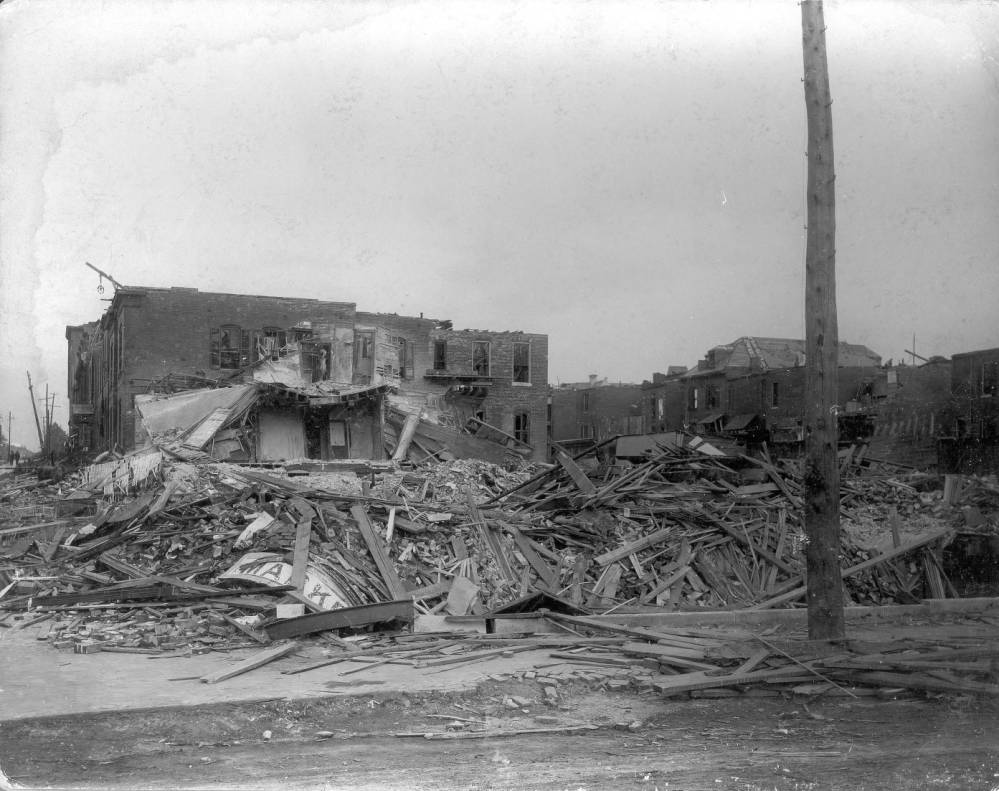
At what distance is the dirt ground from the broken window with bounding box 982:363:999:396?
2401 cm

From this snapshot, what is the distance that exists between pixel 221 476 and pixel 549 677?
41.6 ft

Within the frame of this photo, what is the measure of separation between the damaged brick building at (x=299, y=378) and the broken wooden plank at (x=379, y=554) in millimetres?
14921

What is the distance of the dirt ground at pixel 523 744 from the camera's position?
18.9 ft

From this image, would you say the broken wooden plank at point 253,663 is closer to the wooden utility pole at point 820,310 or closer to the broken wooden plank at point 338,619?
the broken wooden plank at point 338,619

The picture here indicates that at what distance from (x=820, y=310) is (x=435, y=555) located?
23.4 ft

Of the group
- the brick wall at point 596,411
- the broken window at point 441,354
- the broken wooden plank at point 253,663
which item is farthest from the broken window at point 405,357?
the broken wooden plank at point 253,663

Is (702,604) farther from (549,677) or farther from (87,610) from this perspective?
(87,610)

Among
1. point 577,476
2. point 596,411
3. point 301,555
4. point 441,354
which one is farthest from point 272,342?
point 301,555

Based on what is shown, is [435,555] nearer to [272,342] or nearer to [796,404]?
[272,342]

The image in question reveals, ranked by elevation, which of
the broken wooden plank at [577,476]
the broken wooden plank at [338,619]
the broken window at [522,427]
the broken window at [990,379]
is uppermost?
the broken window at [990,379]

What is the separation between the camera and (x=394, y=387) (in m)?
32.7

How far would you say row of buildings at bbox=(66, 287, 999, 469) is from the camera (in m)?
30.1

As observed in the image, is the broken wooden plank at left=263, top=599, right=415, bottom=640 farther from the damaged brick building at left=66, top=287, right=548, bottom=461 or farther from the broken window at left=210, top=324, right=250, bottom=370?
the broken window at left=210, top=324, right=250, bottom=370

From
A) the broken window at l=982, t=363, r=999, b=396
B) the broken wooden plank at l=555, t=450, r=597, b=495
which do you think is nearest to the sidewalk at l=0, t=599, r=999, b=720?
the broken wooden plank at l=555, t=450, r=597, b=495
